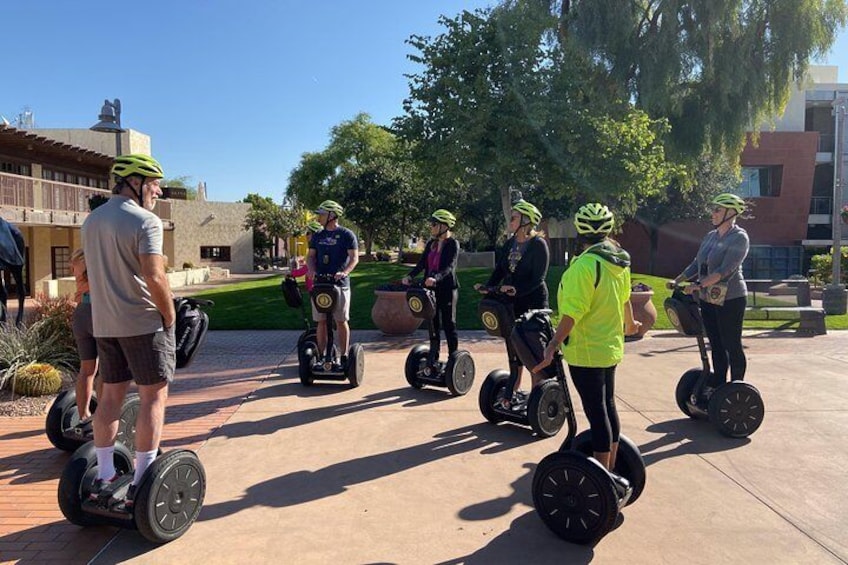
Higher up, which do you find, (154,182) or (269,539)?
(154,182)

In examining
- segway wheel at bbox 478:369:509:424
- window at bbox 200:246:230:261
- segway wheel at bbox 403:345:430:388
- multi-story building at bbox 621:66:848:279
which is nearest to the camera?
segway wheel at bbox 478:369:509:424

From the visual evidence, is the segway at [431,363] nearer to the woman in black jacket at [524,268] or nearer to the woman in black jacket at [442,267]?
the woman in black jacket at [442,267]

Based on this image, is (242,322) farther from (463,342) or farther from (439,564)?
(439,564)

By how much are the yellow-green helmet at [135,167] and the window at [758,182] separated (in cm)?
3513

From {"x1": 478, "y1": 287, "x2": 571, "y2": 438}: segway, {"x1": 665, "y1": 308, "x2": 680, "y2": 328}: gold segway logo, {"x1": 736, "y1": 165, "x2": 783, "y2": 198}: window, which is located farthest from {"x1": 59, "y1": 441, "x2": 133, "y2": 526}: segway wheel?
{"x1": 736, "y1": 165, "x2": 783, "y2": 198}: window

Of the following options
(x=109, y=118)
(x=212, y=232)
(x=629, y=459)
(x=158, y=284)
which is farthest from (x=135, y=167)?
(x=212, y=232)

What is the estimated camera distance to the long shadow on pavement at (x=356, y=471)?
3877mm

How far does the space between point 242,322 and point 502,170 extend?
7.42 m

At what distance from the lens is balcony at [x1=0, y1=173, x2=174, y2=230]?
1745 centimetres

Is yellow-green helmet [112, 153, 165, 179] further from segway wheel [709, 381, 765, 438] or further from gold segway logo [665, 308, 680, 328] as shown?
segway wheel [709, 381, 765, 438]

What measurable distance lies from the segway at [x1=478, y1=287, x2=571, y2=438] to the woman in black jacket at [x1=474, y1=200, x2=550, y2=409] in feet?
0.23

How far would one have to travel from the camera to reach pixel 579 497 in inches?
129

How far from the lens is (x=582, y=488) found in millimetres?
3256

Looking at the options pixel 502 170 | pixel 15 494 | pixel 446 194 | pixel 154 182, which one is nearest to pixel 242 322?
pixel 502 170
